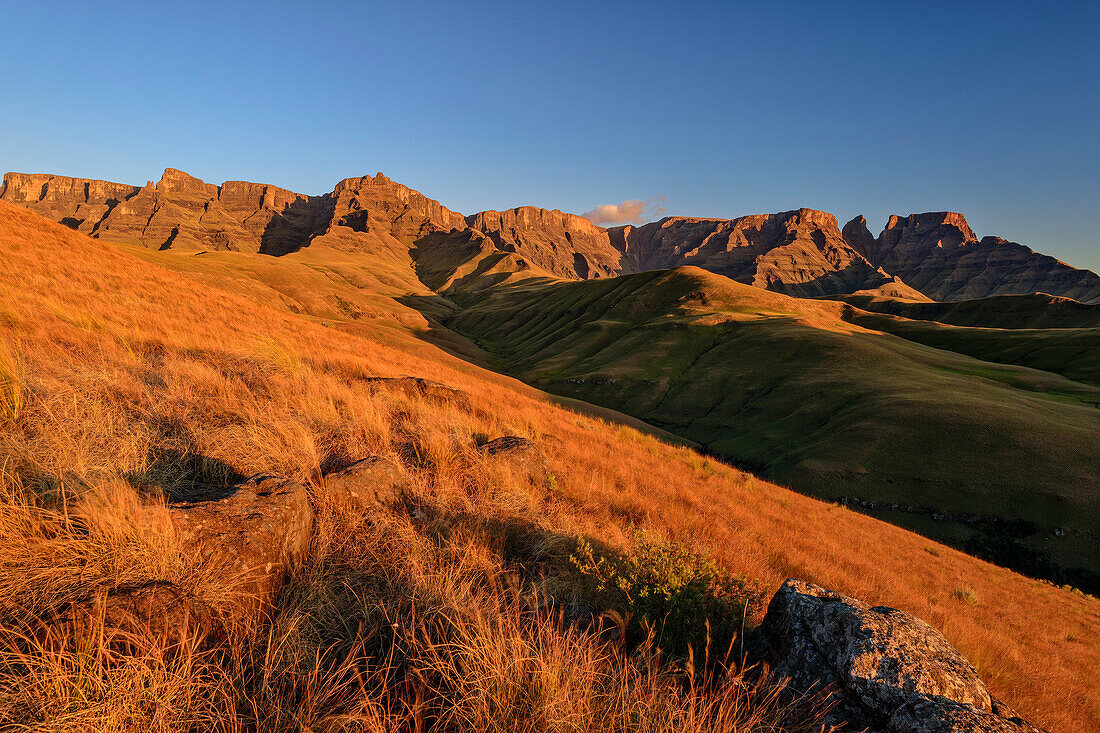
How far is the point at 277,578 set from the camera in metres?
3.31

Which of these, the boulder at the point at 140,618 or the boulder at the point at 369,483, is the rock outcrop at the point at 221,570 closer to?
the boulder at the point at 140,618

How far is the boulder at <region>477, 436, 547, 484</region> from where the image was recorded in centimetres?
633

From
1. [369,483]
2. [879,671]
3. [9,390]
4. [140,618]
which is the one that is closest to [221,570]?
[140,618]

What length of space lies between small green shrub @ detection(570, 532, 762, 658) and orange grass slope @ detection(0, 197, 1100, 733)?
0.94 m

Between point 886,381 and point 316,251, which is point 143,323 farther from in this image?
point 316,251

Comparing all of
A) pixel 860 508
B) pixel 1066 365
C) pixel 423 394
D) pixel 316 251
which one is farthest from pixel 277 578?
pixel 316 251

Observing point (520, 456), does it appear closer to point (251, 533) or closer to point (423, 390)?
point (251, 533)

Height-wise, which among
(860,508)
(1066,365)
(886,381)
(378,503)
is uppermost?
(1066,365)

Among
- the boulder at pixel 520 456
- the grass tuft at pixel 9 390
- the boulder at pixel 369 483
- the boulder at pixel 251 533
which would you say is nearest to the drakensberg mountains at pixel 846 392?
the boulder at pixel 520 456

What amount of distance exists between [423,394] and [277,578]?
6487 millimetres

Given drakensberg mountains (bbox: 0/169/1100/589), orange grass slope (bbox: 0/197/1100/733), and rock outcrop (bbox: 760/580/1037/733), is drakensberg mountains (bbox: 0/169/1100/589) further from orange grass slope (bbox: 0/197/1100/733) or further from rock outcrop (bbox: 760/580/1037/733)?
rock outcrop (bbox: 760/580/1037/733)

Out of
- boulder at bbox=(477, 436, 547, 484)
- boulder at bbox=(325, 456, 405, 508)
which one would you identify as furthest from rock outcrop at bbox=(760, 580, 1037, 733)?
boulder at bbox=(325, 456, 405, 508)

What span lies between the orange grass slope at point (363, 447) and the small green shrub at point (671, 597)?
937 millimetres

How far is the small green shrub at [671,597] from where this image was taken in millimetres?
3699
